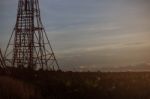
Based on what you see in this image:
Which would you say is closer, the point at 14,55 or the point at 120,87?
the point at 120,87

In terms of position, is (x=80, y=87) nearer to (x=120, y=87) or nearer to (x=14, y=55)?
(x=120, y=87)

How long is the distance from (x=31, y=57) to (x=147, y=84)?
90.7 feet

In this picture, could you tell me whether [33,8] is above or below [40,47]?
above

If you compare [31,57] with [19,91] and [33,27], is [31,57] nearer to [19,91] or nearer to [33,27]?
[33,27]

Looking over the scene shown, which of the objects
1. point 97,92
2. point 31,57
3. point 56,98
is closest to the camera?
point 56,98

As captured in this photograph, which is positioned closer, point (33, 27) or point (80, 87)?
point (80, 87)

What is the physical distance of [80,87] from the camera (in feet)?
86.4

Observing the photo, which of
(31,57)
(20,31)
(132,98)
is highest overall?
(20,31)

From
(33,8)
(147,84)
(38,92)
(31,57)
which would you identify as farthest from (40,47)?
(38,92)

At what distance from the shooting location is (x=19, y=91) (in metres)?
23.7

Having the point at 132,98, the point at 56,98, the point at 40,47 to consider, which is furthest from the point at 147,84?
the point at 40,47

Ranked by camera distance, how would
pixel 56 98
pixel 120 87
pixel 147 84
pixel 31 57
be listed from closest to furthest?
1. pixel 56 98
2. pixel 120 87
3. pixel 147 84
4. pixel 31 57

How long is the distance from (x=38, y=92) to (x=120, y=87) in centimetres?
575

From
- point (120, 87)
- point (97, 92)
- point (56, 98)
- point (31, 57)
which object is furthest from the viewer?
point (31, 57)
